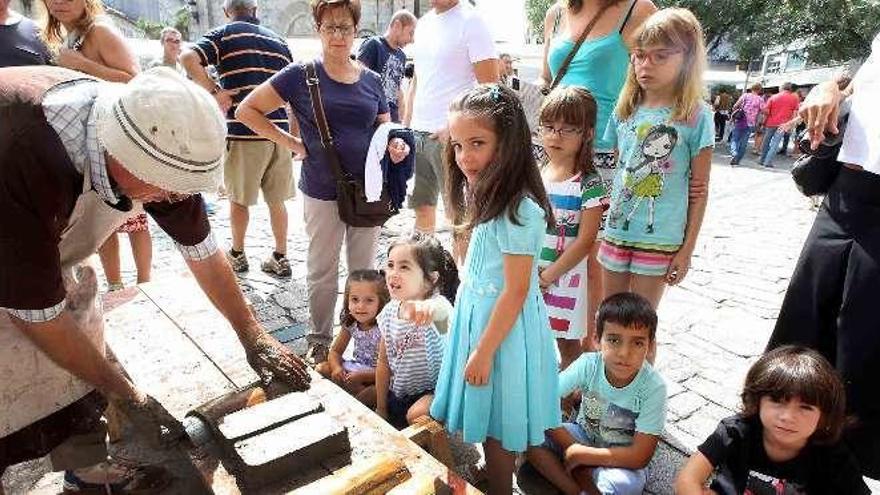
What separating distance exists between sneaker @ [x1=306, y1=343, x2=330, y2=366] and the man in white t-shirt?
1490 millimetres

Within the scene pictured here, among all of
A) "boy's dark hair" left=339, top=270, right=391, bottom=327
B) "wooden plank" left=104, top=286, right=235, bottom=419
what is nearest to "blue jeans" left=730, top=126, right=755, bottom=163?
"boy's dark hair" left=339, top=270, right=391, bottom=327

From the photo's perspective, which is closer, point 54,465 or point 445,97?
point 54,465

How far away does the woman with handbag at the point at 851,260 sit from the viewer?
1794 mm

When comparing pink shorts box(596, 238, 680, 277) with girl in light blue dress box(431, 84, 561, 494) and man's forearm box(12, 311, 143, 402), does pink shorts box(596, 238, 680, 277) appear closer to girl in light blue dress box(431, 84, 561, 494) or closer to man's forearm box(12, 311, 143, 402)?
girl in light blue dress box(431, 84, 561, 494)

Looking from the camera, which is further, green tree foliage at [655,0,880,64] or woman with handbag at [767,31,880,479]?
green tree foliage at [655,0,880,64]

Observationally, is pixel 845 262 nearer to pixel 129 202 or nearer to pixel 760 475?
pixel 760 475

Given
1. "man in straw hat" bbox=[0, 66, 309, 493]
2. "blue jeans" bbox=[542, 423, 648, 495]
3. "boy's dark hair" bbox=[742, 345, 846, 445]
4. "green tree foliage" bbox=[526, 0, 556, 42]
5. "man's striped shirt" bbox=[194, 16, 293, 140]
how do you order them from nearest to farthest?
"man in straw hat" bbox=[0, 66, 309, 493] → "boy's dark hair" bbox=[742, 345, 846, 445] → "blue jeans" bbox=[542, 423, 648, 495] → "man's striped shirt" bbox=[194, 16, 293, 140] → "green tree foliage" bbox=[526, 0, 556, 42]

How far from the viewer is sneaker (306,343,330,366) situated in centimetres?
314

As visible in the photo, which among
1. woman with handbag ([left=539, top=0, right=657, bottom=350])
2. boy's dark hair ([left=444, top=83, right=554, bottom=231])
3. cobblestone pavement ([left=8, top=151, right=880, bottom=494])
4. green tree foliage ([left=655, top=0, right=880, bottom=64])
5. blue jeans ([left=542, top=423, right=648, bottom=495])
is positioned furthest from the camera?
green tree foliage ([left=655, top=0, right=880, bottom=64])

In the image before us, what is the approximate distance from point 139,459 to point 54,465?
1.09 feet

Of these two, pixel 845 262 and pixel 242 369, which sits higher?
pixel 845 262

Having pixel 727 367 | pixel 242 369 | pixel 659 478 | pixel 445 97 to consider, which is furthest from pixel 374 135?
pixel 727 367

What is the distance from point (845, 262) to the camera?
1.88 metres

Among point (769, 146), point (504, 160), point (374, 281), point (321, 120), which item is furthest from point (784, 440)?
point (769, 146)
